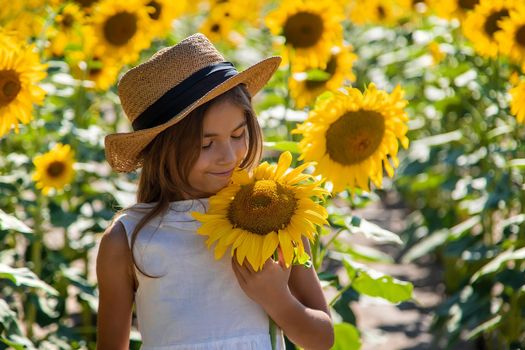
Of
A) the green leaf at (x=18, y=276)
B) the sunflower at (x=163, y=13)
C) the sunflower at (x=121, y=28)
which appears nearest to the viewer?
the green leaf at (x=18, y=276)

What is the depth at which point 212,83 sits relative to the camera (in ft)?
6.16

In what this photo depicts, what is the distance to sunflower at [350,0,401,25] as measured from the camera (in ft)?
18.9

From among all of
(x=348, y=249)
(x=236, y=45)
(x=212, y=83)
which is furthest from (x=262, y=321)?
(x=236, y=45)

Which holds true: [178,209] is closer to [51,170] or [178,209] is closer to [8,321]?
[8,321]

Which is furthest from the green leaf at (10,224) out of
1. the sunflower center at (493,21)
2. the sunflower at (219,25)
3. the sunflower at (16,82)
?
the sunflower at (219,25)

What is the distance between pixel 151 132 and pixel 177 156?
77mm

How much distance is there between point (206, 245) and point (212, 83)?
1.08ft

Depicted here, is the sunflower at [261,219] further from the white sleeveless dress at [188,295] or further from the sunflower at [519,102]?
the sunflower at [519,102]

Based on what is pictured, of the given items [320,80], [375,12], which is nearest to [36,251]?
[320,80]

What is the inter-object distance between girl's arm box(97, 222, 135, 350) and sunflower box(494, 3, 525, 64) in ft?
6.23

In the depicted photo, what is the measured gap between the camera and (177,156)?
1892 mm

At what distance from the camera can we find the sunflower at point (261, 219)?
1.72m

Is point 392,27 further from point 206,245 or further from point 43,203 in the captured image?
point 206,245

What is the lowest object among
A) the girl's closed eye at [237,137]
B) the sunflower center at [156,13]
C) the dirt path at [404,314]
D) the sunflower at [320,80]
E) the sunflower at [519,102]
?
the dirt path at [404,314]
